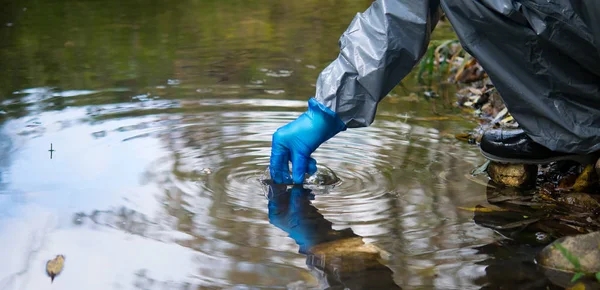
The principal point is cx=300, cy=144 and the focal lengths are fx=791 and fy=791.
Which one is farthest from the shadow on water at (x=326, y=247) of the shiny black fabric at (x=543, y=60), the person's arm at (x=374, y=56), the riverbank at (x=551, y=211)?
the shiny black fabric at (x=543, y=60)

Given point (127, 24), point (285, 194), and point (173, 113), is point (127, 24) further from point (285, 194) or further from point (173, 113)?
point (285, 194)

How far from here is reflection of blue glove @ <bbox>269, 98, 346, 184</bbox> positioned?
2729 millimetres

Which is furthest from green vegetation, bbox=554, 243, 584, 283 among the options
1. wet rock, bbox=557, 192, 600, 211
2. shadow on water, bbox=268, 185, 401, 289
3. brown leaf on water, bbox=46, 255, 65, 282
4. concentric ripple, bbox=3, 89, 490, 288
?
brown leaf on water, bbox=46, 255, 65, 282

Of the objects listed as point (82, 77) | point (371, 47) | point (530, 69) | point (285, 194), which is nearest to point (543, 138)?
point (530, 69)

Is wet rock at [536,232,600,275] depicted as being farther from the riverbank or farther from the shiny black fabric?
the shiny black fabric

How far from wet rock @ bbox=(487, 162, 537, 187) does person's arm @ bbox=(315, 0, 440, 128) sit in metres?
0.56

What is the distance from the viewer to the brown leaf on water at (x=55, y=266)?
2087 millimetres

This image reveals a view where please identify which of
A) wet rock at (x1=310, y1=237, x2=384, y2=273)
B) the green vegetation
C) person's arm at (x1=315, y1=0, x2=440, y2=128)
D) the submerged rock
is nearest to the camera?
the green vegetation

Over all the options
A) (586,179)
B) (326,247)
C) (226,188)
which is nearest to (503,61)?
(586,179)

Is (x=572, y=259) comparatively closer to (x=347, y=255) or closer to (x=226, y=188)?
(x=347, y=255)

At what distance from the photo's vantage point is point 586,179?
2.76m

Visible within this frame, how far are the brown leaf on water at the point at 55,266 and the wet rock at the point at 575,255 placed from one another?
4.27 feet

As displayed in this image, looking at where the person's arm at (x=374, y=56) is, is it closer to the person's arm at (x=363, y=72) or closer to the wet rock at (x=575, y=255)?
the person's arm at (x=363, y=72)

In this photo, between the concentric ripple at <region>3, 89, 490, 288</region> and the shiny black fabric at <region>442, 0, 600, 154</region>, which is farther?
the shiny black fabric at <region>442, 0, 600, 154</region>
